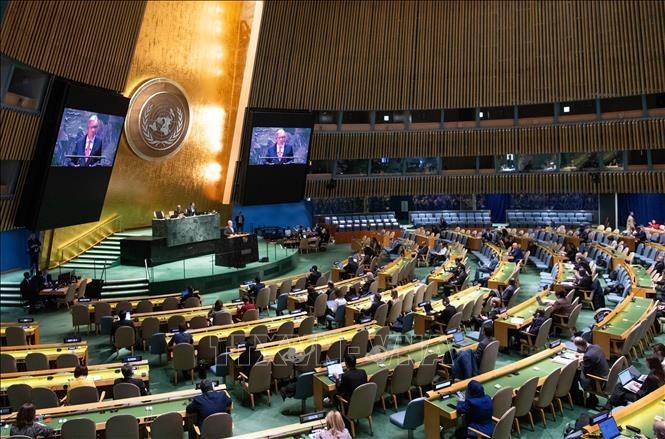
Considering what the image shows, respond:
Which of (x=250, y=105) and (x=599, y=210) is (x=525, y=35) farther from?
(x=250, y=105)

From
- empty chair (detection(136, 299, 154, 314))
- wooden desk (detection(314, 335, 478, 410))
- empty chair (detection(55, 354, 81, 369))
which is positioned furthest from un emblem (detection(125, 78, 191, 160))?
wooden desk (detection(314, 335, 478, 410))

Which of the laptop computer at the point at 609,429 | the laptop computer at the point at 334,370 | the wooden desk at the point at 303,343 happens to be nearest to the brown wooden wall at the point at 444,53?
the wooden desk at the point at 303,343

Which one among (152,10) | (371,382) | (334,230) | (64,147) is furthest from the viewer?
(334,230)

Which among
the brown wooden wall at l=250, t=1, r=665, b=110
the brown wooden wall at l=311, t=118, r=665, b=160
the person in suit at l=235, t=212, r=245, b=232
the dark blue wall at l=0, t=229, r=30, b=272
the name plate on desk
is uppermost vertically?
the brown wooden wall at l=250, t=1, r=665, b=110

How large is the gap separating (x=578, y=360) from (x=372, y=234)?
18738mm

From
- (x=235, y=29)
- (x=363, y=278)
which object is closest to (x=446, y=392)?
(x=363, y=278)

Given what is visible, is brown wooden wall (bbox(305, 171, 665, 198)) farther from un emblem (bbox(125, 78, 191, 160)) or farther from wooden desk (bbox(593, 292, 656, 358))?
wooden desk (bbox(593, 292, 656, 358))

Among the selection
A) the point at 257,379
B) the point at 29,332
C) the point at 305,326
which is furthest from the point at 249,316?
the point at 29,332

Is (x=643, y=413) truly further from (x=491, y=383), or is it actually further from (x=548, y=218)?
(x=548, y=218)

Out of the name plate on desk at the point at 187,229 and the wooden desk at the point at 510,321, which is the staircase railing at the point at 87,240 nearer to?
the name plate on desk at the point at 187,229

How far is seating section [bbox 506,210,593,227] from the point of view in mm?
26469

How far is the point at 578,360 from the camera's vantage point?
24.2ft

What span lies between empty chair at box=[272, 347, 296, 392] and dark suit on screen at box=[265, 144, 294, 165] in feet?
55.3

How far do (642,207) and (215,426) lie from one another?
25.4 m
